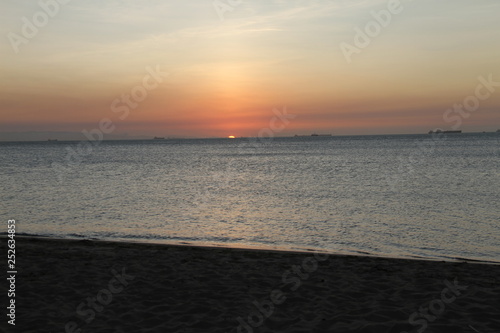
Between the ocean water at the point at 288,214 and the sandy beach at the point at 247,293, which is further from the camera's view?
the ocean water at the point at 288,214

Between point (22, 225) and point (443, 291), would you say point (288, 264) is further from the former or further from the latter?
point (22, 225)

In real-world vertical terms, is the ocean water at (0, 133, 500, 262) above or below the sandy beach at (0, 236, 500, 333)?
above

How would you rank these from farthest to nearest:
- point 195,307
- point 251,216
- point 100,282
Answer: point 251,216
point 100,282
point 195,307

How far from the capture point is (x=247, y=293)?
970 centimetres

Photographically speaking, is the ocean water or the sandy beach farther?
the ocean water

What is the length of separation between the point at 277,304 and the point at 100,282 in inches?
182

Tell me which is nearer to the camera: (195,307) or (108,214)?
(195,307)

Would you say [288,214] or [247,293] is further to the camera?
[288,214]

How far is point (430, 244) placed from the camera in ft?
55.9

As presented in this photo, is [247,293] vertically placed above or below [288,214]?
below

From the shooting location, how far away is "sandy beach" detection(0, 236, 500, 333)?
25.8 feet

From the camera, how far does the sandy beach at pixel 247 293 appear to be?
786 centimetres

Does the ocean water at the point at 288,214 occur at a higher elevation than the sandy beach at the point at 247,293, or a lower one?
higher

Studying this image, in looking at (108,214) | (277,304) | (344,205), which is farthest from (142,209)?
(277,304)
